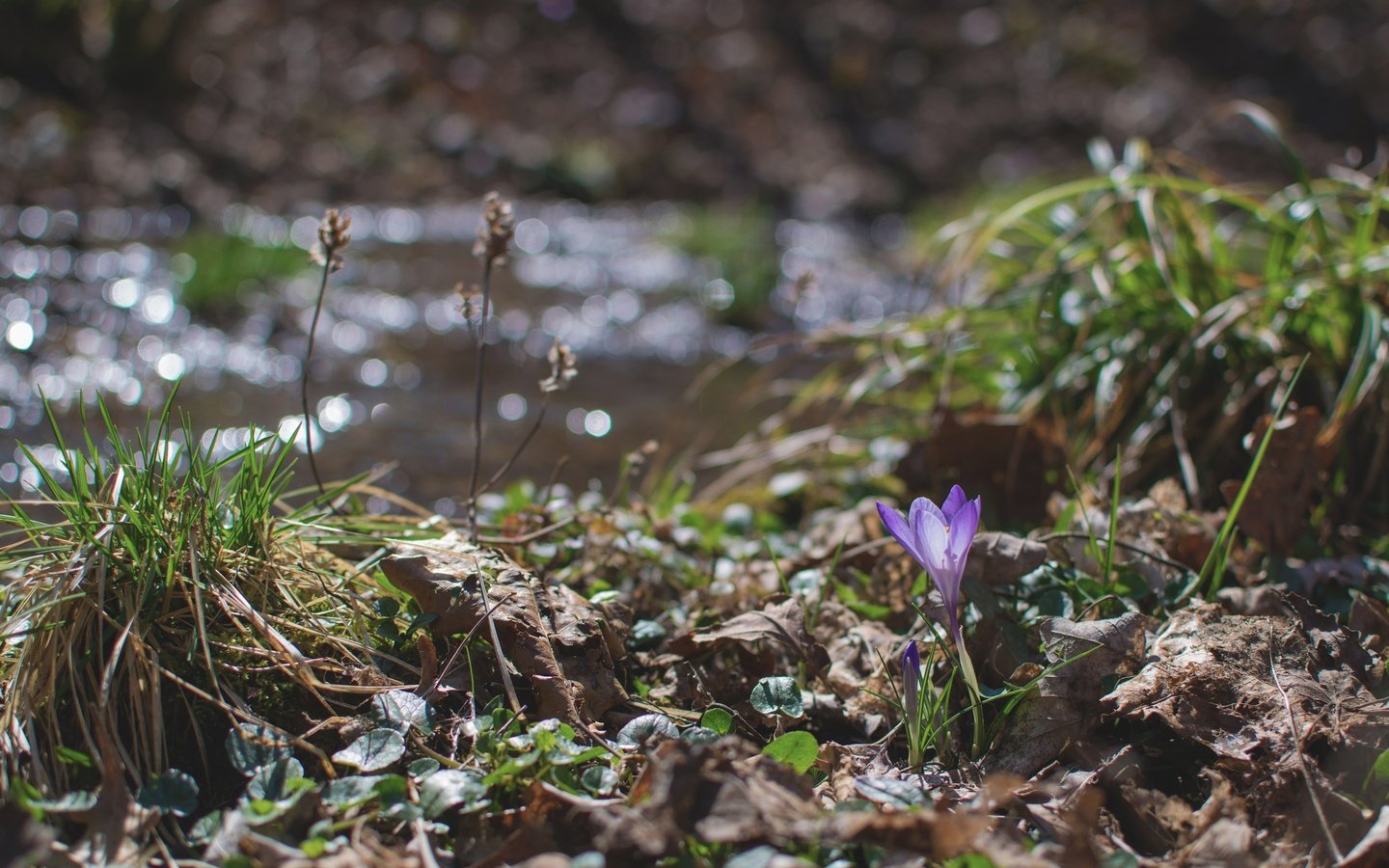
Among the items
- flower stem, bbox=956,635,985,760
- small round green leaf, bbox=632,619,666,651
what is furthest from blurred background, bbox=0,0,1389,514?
flower stem, bbox=956,635,985,760

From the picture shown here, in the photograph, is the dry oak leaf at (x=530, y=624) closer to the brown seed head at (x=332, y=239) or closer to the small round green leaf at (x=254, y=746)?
the small round green leaf at (x=254, y=746)

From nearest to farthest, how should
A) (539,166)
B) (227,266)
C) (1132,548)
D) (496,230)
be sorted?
(496,230), (1132,548), (227,266), (539,166)

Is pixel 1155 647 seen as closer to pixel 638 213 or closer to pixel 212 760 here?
pixel 212 760

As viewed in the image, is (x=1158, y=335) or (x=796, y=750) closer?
(x=796, y=750)

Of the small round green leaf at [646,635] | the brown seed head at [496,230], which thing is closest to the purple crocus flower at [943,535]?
the small round green leaf at [646,635]

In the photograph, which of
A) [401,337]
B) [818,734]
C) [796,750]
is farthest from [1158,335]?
[401,337]

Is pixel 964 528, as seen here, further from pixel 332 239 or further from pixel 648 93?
pixel 648 93

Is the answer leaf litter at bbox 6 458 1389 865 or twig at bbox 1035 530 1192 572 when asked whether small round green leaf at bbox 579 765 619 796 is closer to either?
leaf litter at bbox 6 458 1389 865
